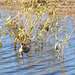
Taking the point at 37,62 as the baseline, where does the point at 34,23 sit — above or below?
above

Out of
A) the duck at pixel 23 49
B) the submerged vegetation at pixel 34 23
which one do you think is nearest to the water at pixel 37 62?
the duck at pixel 23 49

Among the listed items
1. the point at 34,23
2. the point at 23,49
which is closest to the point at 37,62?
the point at 23,49

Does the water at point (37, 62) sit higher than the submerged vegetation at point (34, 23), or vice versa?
the submerged vegetation at point (34, 23)

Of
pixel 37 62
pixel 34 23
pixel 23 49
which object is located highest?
pixel 34 23

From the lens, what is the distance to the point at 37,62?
6.46 m

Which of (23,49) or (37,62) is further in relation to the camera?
(23,49)

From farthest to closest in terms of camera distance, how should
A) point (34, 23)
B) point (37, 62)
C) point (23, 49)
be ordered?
point (34, 23)
point (23, 49)
point (37, 62)

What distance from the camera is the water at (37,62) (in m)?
5.74

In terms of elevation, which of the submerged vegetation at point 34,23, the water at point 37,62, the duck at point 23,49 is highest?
the submerged vegetation at point 34,23

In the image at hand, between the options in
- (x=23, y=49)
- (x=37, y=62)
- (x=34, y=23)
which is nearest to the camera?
(x=37, y=62)

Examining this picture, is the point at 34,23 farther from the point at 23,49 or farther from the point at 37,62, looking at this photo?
the point at 37,62

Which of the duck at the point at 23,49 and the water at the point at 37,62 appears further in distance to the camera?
the duck at the point at 23,49

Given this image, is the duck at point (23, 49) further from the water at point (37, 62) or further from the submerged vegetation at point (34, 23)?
the submerged vegetation at point (34, 23)

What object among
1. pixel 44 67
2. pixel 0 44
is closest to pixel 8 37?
pixel 0 44
